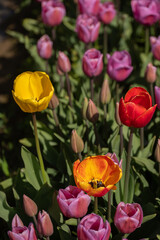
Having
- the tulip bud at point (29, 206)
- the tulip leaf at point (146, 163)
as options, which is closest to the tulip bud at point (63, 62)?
the tulip leaf at point (146, 163)

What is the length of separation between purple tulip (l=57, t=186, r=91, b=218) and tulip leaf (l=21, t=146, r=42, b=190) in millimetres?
475

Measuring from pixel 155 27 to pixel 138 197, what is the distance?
1704 mm

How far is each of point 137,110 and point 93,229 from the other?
1.34 feet

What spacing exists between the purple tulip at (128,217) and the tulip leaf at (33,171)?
0.57 metres

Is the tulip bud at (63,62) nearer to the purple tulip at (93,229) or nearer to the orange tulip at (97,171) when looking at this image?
the orange tulip at (97,171)

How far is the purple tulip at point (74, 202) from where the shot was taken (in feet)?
4.04

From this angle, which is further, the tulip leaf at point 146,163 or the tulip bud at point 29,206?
the tulip leaf at point 146,163

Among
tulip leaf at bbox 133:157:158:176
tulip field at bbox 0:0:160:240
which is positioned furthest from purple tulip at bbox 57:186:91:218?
tulip leaf at bbox 133:157:158:176

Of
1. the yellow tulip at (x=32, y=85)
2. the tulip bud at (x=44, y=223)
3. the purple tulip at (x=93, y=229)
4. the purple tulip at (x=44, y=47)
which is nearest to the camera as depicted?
the purple tulip at (x=93, y=229)

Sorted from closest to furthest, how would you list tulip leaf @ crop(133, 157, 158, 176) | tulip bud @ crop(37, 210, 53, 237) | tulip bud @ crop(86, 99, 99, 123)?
tulip bud @ crop(37, 210, 53, 237) → tulip bud @ crop(86, 99, 99, 123) → tulip leaf @ crop(133, 157, 158, 176)

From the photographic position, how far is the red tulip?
4.33ft

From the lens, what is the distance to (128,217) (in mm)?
1235

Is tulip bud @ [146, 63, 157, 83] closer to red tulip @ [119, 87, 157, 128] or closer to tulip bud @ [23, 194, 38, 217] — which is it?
red tulip @ [119, 87, 157, 128]

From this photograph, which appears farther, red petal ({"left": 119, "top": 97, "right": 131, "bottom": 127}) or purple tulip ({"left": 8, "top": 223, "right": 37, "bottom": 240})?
red petal ({"left": 119, "top": 97, "right": 131, "bottom": 127})
